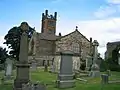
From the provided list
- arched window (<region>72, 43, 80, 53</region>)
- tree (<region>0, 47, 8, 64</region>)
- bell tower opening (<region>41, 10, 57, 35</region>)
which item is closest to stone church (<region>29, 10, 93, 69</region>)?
arched window (<region>72, 43, 80, 53</region>)

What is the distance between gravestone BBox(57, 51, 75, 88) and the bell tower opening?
6021 centimetres

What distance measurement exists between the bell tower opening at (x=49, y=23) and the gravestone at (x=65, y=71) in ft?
198

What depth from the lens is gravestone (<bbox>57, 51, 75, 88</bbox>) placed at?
16781 mm

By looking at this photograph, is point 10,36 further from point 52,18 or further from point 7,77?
point 7,77

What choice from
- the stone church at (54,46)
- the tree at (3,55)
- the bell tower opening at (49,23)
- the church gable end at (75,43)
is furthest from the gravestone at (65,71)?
the bell tower opening at (49,23)

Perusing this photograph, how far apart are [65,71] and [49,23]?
2478 inches

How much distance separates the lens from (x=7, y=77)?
23.2 metres

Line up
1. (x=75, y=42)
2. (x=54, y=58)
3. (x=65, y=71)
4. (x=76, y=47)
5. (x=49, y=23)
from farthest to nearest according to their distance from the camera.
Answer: (x=49, y=23)
(x=76, y=47)
(x=75, y=42)
(x=54, y=58)
(x=65, y=71)

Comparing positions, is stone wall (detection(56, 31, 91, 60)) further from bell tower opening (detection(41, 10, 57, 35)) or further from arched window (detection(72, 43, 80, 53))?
bell tower opening (detection(41, 10, 57, 35))

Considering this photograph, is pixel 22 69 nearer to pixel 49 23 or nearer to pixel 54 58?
pixel 54 58

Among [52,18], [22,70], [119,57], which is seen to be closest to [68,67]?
[22,70]

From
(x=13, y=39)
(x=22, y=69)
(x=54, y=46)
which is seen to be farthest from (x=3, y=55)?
(x=22, y=69)

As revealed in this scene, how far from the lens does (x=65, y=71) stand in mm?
17141

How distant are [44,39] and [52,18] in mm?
22393
